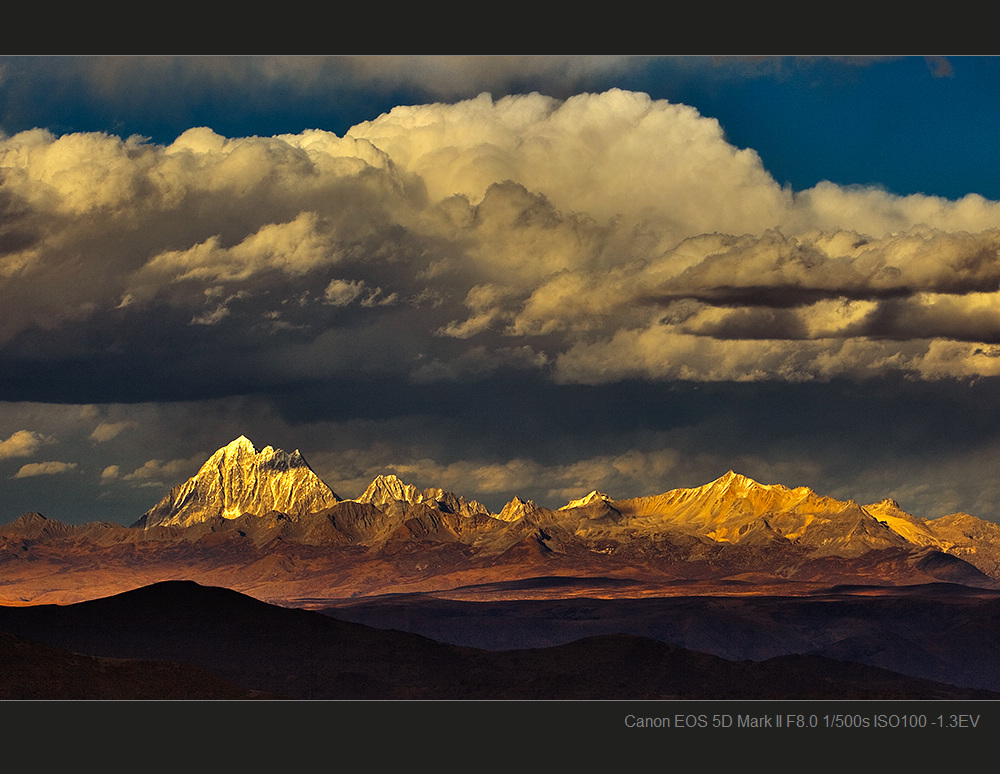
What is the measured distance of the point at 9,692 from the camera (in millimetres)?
199000
